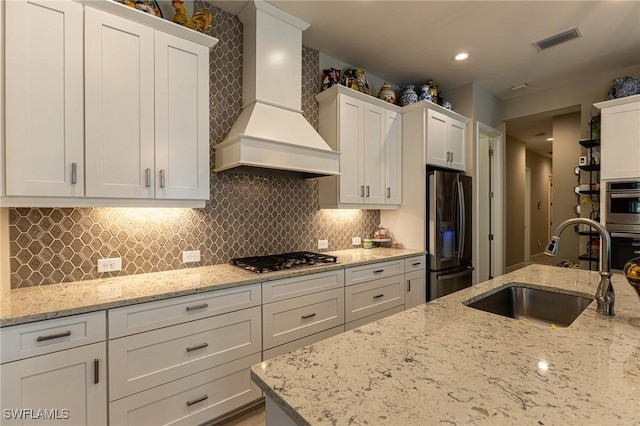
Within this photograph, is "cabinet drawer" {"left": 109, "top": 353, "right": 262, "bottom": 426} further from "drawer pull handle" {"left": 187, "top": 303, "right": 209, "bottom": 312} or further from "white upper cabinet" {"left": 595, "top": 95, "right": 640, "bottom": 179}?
"white upper cabinet" {"left": 595, "top": 95, "right": 640, "bottom": 179}

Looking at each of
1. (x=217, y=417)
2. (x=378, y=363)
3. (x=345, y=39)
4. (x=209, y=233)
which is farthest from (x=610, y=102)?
(x=217, y=417)

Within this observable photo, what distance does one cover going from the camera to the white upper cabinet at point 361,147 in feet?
9.70

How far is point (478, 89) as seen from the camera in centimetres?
403

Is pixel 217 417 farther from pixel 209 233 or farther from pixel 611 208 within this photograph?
pixel 611 208

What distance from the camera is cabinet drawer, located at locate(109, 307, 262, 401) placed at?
1545 millimetres

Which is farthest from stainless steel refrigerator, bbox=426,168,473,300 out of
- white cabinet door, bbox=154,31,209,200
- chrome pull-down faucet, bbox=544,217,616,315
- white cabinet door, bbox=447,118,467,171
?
white cabinet door, bbox=154,31,209,200

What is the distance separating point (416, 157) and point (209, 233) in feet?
7.65

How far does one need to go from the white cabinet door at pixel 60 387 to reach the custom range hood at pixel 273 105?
1382 millimetres

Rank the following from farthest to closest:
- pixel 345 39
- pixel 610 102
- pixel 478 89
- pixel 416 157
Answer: pixel 478 89 < pixel 416 157 < pixel 610 102 < pixel 345 39

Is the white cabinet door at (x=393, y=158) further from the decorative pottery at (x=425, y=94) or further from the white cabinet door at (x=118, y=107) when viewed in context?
the white cabinet door at (x=118, y=107)

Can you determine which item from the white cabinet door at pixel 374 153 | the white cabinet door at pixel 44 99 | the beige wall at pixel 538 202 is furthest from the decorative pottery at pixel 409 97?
the beige wall at pixel 538 202

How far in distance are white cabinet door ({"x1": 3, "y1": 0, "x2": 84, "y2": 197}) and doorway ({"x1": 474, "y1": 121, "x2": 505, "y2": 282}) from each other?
14.6ft

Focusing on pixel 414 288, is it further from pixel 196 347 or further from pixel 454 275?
pixel 196 347

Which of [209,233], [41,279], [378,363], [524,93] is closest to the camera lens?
[378,363]
